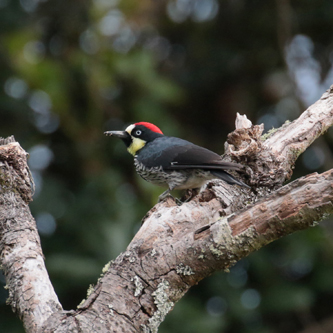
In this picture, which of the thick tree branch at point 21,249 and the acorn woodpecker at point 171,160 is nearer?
the thick tree branch at point 21,249

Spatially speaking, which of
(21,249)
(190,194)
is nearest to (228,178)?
(190,194)

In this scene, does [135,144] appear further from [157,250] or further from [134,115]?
[157,250]

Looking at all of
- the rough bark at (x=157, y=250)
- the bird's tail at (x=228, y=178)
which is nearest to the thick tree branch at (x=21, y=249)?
the rough bark at (x=157, y=250)

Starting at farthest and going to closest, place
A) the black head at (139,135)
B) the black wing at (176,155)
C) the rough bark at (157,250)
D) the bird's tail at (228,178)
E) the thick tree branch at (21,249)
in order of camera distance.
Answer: the black head at (139,135) → the black wing at (176,155) → the bird's tail at (228,178) → the thick tree branch at (21,249) → the rough bark at (157,250)

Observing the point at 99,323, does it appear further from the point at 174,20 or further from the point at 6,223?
the point at 174,20

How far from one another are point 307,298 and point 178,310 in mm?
1532

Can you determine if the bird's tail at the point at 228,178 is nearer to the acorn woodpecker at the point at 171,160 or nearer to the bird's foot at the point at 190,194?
the acorn woodpecker at the point at 171,160

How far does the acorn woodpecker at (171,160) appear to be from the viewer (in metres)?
4.25

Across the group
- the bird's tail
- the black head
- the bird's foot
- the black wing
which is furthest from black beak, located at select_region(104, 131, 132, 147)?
the bird's tail

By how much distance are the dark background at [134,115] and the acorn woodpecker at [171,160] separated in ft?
2.21

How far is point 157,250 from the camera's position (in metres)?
2.90

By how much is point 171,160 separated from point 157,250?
1820 millimetres

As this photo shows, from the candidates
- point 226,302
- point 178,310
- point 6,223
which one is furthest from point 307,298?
point 6,223

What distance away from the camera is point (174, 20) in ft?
25.3
